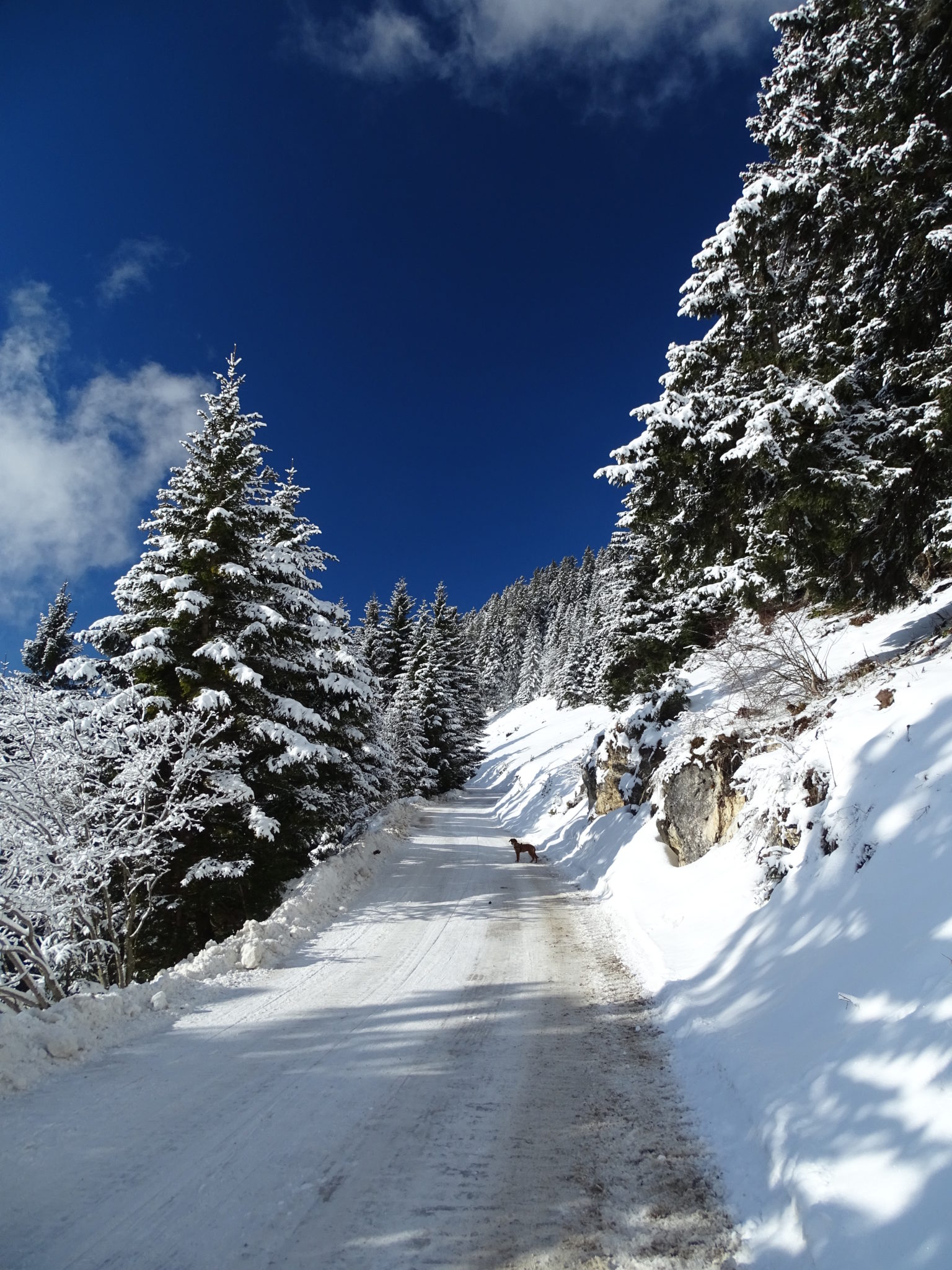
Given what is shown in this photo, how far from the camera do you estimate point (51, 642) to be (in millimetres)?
29031

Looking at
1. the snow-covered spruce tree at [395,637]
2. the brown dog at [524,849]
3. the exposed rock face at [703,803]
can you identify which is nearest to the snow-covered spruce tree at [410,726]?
the snow-covered spruce tree at [395,637]

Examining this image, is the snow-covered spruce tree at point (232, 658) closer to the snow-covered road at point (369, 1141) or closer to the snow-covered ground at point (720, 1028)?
the snow-covered ground at point (720, 1028)

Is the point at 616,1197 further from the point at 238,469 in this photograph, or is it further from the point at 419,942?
the point at 238,469

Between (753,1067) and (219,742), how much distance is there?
10.0 metres

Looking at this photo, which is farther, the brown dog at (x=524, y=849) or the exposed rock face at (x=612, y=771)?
the exposed rock face at (x=612, y=771)

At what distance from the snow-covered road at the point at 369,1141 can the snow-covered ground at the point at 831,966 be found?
1.48 feet

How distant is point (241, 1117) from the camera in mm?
4086

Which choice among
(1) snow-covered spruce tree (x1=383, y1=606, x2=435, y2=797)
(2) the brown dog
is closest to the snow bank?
(2) the brown dog

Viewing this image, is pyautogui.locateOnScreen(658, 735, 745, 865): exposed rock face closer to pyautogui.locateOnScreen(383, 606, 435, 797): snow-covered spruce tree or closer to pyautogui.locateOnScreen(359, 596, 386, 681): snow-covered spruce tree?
pyautogui.locateOnScreen(383, 606, 435, 797): snow-covered spruce tree

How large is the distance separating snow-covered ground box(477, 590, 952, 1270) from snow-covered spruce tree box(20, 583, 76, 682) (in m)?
29.4

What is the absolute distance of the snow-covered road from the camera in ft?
9.88

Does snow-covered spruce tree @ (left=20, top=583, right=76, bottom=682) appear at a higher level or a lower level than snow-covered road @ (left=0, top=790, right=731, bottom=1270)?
higher

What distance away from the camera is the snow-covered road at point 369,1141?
3.01m

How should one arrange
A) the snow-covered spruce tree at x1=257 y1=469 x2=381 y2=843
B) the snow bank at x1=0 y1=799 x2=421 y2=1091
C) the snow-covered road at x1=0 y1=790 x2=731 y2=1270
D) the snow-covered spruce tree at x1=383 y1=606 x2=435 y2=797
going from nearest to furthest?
the snow-covered road at x1=0 y1=790 x2=731 y2=1270 → the snow bank at x1=0 y1=799 x2=421 y2=1091 → the snow-covered spruce tree at x1=257 y1=469 x2=381 y2=843 → the snow-covered spruce tree at x1=383 y1=606 x2=435 y2=797
